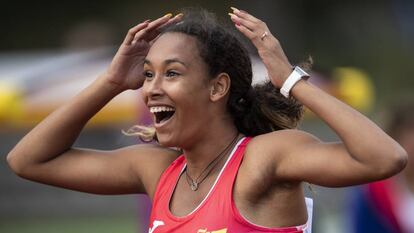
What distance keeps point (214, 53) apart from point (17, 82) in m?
8.89

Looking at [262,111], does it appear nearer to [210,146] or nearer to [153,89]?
[210,146]

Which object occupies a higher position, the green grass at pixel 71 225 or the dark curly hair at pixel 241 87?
the dark curly hair at pixel 241 87

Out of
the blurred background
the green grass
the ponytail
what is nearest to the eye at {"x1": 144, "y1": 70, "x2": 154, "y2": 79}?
the ponytail

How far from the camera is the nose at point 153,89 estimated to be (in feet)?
16.2

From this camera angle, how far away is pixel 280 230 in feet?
15.7

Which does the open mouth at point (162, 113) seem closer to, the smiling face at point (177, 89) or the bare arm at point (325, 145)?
the smiling face at point (177, 89)

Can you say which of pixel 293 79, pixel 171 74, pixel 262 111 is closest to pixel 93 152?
pixel 171 74

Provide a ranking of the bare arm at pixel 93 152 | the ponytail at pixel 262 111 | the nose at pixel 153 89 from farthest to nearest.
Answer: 1. the bare arm at pixel 93 152
2. the ponytail at pixel 262 111
3. the nose at pixel 153 89

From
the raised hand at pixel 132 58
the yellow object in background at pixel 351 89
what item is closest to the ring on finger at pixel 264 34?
the raised hand at pixel 132 58

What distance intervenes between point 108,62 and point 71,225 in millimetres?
2175

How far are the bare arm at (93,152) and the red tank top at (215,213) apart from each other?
27 centimetres

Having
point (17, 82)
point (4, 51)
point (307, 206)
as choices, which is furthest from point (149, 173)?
point (4, 51)

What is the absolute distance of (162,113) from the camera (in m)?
5.02

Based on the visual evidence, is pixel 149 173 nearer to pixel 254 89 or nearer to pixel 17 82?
pixel 254 89
